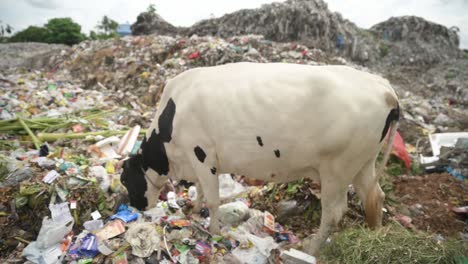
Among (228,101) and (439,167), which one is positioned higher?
(228,101)

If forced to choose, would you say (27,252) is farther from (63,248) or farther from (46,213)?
(46,213)

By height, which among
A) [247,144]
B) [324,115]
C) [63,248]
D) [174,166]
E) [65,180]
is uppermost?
[324,115]

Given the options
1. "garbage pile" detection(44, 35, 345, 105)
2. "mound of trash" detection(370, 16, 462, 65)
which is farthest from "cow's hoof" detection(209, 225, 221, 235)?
"mound of trash" detection(370, 16, 462, 65)

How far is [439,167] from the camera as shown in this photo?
4.50 meters

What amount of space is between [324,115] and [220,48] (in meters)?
7.48

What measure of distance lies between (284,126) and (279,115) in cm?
8

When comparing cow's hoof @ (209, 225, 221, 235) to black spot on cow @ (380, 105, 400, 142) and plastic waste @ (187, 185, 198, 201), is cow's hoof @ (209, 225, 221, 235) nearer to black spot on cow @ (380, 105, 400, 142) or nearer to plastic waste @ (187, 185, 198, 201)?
plastic waste @ (187, 185, 198, 201)

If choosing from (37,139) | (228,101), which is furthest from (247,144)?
(37,139)

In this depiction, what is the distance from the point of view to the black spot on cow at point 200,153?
8.10 feet

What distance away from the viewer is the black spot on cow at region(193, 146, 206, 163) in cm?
247

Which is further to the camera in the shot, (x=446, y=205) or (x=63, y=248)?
(x=446, y=205)

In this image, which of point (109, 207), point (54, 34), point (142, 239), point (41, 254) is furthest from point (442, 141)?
point (54, 34)

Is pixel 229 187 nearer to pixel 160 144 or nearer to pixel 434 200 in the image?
pixel 160 144

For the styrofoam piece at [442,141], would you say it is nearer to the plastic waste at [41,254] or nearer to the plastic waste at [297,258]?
the plastic waste at [297,258]
